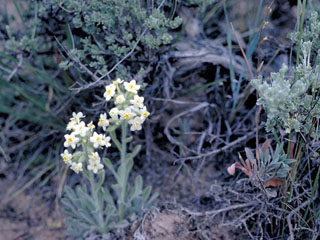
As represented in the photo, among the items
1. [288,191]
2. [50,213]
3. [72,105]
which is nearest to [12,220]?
[50,213]

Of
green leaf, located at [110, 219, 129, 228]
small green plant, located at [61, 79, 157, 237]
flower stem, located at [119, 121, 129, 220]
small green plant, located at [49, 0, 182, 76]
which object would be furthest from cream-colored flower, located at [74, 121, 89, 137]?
green leaf, located at [110, 219, 129, 228]

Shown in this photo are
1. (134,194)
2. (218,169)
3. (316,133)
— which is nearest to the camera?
(316,133)

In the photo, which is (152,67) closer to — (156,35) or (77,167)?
(156,35)

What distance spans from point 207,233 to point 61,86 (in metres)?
1.43

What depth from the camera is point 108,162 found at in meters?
1.97

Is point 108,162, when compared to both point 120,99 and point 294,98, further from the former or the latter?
point 294,98

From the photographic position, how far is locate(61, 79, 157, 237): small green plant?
1.78 m

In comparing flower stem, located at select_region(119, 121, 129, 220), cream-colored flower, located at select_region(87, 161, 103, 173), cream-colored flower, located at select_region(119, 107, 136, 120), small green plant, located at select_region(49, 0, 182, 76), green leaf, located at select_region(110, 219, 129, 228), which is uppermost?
small green plant, located at select_region(49, 0, 182, 76)

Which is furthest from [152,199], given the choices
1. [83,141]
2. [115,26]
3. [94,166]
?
[115,26]

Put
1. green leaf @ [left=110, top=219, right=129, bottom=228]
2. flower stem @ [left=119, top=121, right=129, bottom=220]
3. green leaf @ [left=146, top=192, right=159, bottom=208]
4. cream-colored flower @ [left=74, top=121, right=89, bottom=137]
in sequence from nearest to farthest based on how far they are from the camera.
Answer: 1. cream-colored flower @ [left=74, top=121, right=89, bottom=137]
2. flower stem @ [left=119, top=121, right=129, bottom=220]
3. green leaf @ [left=110, top=219, right=129, bottom=228]
4. green leaf @ [left=146, top=192, right=159, bottom=208]

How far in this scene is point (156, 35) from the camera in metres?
2.27

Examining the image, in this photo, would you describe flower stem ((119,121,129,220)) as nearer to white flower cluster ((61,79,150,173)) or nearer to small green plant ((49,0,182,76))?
white flower cluster ((61,79,150,173))

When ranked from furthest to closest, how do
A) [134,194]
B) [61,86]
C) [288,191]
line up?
[61,86] → [134,194] → [288,191]

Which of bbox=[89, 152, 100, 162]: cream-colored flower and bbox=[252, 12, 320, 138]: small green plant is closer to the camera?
bbox=[252, 12, 320, 138]: small green plant
